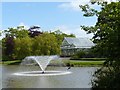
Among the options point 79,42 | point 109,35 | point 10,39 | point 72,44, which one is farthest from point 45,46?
point 109,35

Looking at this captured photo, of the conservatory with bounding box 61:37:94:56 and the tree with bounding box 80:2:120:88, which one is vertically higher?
the tree with bounding box 80:2:120:88

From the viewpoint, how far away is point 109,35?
10.2 m

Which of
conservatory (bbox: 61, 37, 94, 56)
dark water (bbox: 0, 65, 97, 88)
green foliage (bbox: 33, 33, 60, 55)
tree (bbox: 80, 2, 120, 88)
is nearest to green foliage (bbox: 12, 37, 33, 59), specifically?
green foliage (bbox: 33, 33, 60, 55)

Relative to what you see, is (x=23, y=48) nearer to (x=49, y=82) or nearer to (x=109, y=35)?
(x=49, y=82)

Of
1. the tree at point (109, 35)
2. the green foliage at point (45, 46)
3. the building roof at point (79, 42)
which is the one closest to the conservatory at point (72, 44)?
the building roof at point (79, 42)

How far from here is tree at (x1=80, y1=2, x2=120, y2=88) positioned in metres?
10.2

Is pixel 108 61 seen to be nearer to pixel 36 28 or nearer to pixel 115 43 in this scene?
pixel 115 43

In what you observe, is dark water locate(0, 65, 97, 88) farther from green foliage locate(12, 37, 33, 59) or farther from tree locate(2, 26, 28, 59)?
tree locate(2, 26, 28, 59)

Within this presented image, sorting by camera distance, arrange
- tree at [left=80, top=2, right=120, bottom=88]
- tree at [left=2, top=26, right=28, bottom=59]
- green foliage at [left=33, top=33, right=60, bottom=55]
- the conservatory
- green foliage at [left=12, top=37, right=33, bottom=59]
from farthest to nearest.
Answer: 1. the conservatory
2. tree at [left=2, top=26, right=28, bottom=59]
3. green foliage at [left=12, top=37, right=33, bottom=59]
4. green foliage at [left=33, top=33, right=60, bottom=55]
5. tree at [left=80, top=2, right=120, bottom=88]

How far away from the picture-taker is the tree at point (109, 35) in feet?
33.5

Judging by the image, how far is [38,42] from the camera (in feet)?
172

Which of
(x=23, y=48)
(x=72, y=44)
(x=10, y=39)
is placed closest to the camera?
(x=23, y=48)

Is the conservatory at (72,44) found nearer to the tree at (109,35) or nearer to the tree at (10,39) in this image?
the tree at (10,39)

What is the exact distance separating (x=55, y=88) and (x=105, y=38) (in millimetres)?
5345
